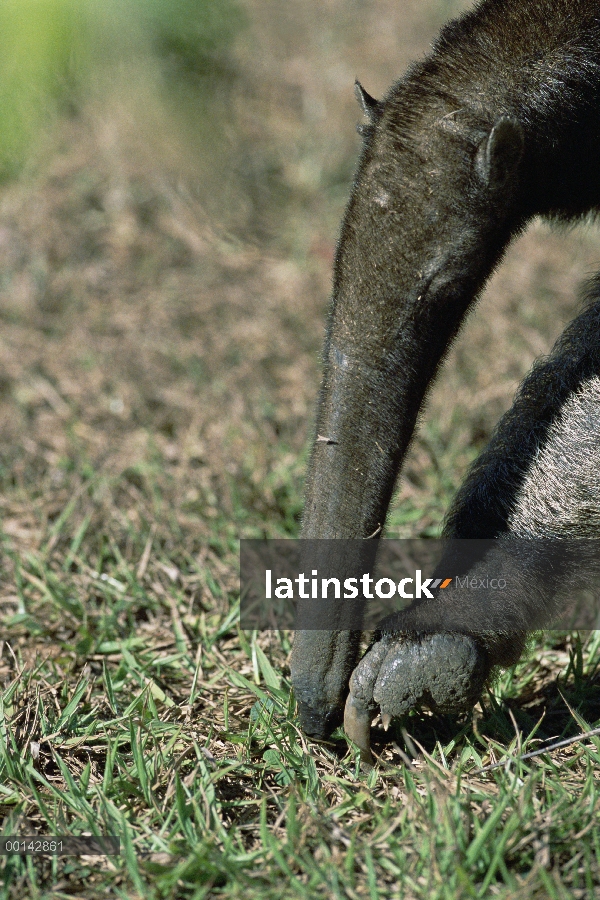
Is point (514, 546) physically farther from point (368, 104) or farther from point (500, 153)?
point (368, 104)

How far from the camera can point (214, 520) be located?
4250 millimetres

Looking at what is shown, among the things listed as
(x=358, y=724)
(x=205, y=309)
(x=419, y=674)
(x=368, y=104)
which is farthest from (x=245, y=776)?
(x=205, y=309)

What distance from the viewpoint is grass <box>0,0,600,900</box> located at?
7.57 ft

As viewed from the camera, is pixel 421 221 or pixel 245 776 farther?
pixel 245 776

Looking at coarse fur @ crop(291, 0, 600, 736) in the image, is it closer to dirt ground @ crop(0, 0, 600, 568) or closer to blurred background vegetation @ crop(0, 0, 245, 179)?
dirt ground @ crop(0, 0, 600, 568)

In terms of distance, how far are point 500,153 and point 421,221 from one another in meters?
0.25

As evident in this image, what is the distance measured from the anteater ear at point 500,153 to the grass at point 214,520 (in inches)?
53.9

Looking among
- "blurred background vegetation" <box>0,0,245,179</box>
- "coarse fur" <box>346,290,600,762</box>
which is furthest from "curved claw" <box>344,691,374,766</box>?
"blurred background vegetation" <box>0,0,245,179</box>

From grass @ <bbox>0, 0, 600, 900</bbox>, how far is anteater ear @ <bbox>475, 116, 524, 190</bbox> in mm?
1369

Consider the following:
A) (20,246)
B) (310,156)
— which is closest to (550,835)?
(20,246)

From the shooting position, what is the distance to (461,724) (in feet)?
9.43

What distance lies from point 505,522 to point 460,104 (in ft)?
3.78

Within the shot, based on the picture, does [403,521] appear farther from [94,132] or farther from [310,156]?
[94,132]

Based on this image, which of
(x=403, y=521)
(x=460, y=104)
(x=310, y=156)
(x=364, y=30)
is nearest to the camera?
(x=460, y=104)
